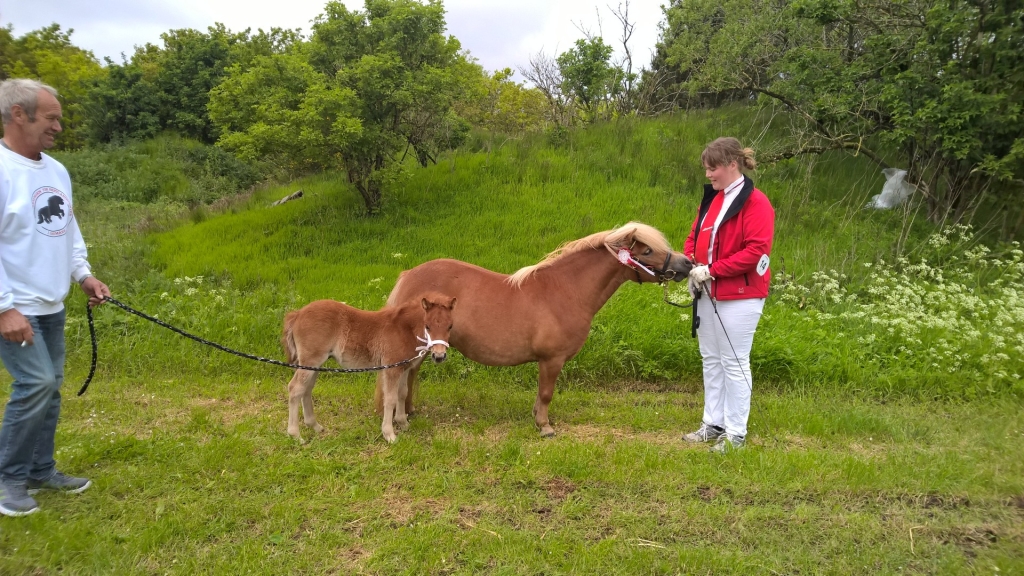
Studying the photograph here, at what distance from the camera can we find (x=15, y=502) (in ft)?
11.4

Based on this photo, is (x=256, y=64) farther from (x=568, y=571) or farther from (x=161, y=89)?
(x=161, y=89)

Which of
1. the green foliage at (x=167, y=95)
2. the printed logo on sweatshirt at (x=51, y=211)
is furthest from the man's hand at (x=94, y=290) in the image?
the green foliage at (x=167, y=95)

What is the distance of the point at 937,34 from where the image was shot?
9.33 m

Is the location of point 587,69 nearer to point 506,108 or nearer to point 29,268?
point 29,268

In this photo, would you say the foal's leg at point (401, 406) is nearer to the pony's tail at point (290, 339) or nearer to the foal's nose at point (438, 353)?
the foal's nose at point (438, 353)

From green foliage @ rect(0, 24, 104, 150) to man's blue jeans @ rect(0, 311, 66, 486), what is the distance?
26.4 metres

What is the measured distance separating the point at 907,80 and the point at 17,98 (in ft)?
40.7

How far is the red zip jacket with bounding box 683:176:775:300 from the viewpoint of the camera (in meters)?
4.32

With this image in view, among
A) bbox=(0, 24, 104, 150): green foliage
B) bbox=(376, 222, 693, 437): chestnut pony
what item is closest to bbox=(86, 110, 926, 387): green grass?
bbox=(376, 222, 693, 437): chestnut pony

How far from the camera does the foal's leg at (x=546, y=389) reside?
508 centimetres

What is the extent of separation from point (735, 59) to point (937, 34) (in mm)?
3934

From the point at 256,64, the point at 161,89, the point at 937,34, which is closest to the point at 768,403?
the point at 937,34

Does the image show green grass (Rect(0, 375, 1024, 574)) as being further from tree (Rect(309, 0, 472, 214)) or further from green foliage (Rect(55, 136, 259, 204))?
green foliage (Rect(55, 136, 259, 204))

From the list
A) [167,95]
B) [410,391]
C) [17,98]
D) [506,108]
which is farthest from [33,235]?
[506,108]
